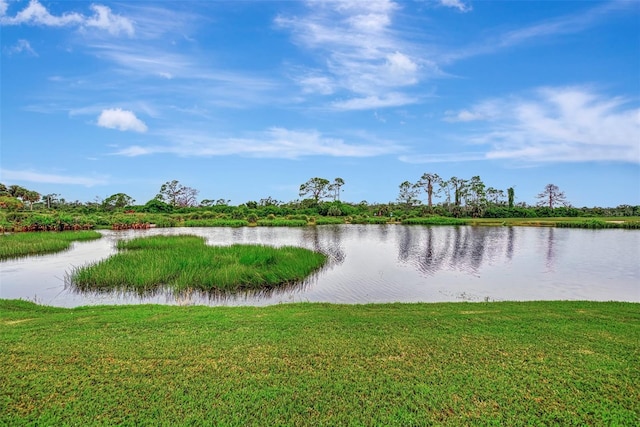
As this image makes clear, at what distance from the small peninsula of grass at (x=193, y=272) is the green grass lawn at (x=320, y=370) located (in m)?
5.21

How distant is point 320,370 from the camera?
434 cm

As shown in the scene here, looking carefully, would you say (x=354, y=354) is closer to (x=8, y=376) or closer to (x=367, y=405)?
(x=367, y=405)

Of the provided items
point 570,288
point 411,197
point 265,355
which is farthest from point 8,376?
point 411,197

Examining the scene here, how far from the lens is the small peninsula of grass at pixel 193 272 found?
38.9 ft

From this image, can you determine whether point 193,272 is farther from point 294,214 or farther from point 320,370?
point 294,214

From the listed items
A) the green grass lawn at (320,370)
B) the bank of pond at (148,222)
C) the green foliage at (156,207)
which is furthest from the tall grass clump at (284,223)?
the green grass lawn at (320,370)

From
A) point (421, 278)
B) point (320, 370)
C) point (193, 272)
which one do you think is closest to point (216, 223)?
point (193, 272)

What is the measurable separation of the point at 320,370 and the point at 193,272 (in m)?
9.24

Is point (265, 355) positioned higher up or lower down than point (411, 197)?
lower down

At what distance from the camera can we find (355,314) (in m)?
6.96

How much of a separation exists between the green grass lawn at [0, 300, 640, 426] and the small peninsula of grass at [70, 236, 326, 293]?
5212 millimetres

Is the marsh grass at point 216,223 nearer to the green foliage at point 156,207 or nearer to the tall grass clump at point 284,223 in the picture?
the tall grass clump at point 284,223

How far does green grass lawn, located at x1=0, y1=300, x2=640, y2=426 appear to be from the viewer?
11.6 ft

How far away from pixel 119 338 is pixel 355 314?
3989mm
